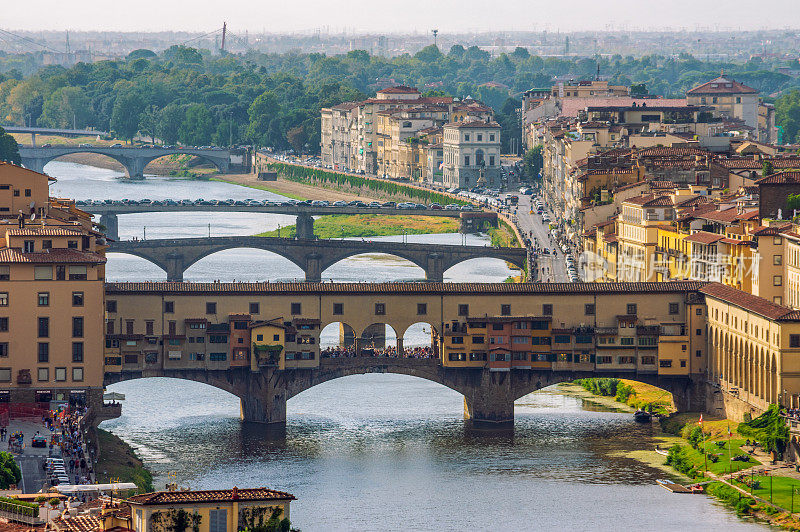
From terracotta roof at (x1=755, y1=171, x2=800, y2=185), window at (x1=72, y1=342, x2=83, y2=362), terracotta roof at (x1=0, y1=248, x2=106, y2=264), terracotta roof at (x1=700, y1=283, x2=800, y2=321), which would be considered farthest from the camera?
terracotta roof at (x1=755, y1=171, x2=800, y2=185)

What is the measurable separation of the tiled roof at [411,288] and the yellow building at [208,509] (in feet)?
105

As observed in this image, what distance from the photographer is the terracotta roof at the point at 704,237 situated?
85.2 metres

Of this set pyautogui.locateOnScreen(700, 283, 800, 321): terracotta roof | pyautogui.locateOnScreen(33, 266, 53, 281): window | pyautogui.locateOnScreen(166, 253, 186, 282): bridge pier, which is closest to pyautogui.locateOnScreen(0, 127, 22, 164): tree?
pyautogui.locateOnScreen(166, 253, 186, 282): bridge pier

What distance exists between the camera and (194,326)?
8025 centimetres

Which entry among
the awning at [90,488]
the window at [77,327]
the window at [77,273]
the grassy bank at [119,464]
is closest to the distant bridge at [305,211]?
the window at [77,327]

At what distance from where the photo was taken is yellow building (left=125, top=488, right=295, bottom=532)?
47750 mm

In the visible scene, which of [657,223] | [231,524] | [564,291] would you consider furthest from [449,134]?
[231,524]

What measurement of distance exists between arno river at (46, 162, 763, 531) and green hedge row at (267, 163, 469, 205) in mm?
63153

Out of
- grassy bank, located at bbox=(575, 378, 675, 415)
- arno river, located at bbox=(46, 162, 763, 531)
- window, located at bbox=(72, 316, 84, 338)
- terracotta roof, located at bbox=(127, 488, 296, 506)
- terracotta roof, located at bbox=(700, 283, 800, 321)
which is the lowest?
arno river, located at bbox=(46, 162, 763, 531)

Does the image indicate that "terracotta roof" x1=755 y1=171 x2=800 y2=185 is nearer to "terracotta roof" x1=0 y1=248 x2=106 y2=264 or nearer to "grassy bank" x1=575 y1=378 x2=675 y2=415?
"grassy bank" x1=575 y1=378 x2=675 y2=415

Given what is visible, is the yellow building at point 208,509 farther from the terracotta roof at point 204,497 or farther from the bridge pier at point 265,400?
the bridge pier at point 265,400

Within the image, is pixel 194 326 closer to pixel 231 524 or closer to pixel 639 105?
pixel 231 524

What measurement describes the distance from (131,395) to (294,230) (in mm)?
61270

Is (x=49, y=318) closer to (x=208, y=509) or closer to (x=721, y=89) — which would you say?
(x=208, y=509)
